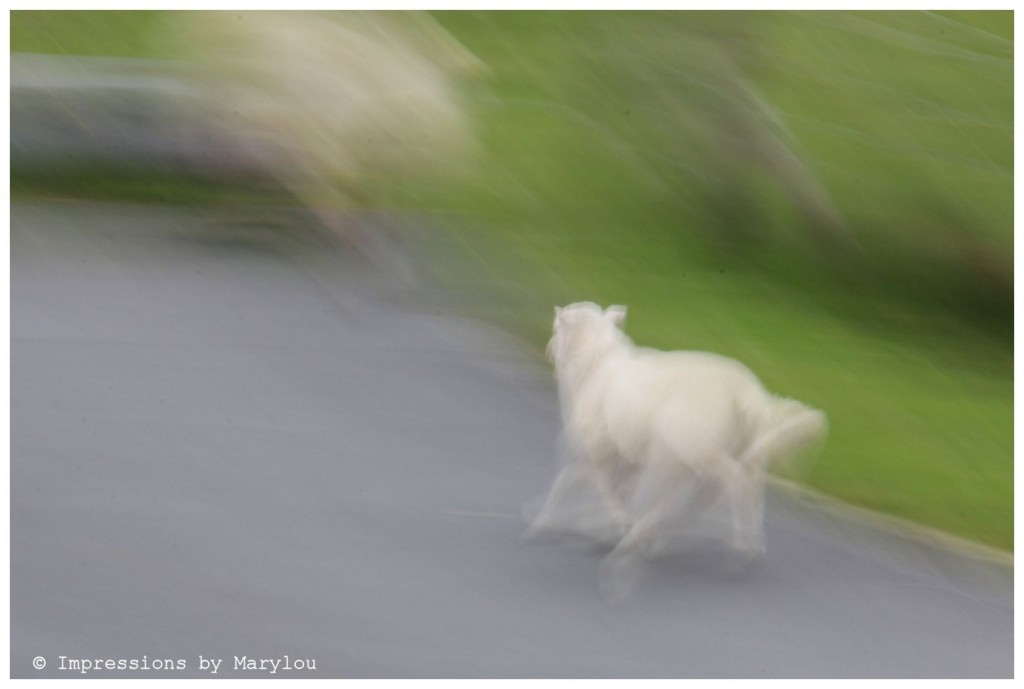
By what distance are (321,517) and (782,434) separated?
1.48 m

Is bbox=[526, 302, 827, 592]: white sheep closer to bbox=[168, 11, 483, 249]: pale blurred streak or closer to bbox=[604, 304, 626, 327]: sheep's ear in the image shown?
bbox=[604, 304, 626, 327]: sheep's ear

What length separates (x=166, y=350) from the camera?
4.26 m

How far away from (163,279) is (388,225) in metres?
0.85

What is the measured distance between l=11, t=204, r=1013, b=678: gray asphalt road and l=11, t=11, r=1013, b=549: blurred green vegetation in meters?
0.37

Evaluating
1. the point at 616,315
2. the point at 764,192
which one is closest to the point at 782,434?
the point at 616,315

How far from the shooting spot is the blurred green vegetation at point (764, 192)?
13.8 ft

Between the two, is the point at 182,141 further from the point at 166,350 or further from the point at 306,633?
the point at 306,633

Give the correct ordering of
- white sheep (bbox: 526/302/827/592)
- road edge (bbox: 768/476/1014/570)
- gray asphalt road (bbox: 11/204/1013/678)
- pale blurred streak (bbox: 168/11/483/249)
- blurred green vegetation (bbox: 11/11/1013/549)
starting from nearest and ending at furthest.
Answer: white sheep (bbox: 526/302/827/592) → gray asphalt road (bbox: 11/204/1013/678) → road edge (bbox: 768/476/1014/570) → blurred green vegetation (bbox: 11/11/1013/549) → pale blurred streak (bbox: 168/11/483/249)

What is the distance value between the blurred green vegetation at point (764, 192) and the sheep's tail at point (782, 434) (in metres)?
0.63

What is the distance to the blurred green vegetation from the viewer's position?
4.22 m

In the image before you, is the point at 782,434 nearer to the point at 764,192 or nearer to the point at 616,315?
the point at 616,315

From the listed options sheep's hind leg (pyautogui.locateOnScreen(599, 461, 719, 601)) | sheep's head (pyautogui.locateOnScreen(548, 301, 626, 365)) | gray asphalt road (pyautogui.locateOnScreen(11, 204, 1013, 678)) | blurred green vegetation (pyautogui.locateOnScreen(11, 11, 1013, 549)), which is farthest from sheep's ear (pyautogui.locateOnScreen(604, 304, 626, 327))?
blurred green vegetation (pyautogui.locateOnScreen(11, 11, 1013, 549))

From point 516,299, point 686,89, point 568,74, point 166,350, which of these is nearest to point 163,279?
point 166,350

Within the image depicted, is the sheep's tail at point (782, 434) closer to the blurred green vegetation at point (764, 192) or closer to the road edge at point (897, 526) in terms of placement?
the road edge at point (897, 526)
